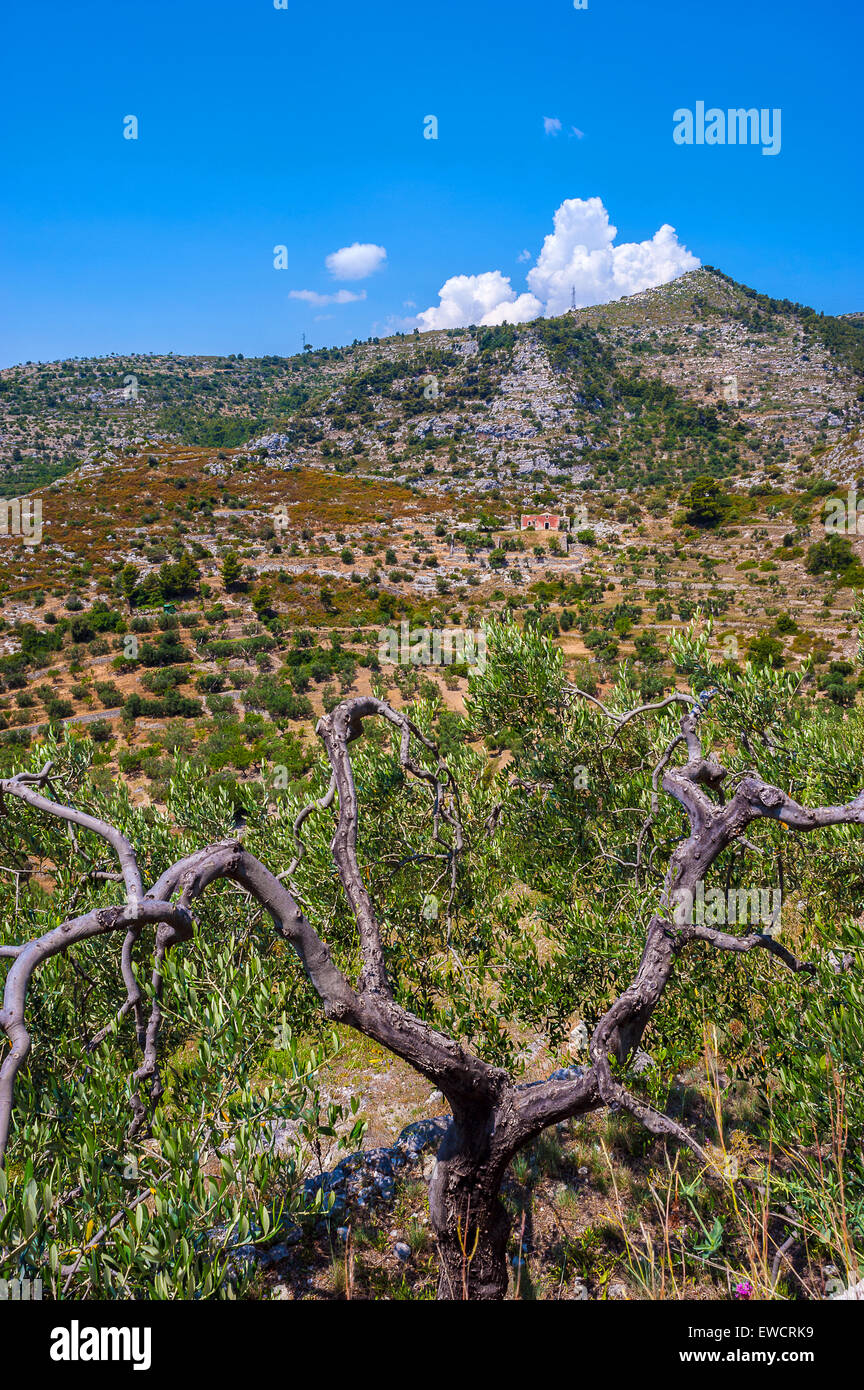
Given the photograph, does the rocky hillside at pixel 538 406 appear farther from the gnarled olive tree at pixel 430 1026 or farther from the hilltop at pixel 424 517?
the gnarled olive tree at pixel 430 1026

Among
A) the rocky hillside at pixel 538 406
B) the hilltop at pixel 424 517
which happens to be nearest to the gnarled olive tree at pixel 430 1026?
the hilltop at pixel 424 517

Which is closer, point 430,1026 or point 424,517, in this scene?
point 430,1026

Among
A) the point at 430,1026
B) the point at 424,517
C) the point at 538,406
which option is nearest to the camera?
the point at 430,1026

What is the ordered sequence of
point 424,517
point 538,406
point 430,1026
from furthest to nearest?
point 538,406 → point 424,517 → point 430,1026

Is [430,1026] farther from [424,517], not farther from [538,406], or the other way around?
[538,406]

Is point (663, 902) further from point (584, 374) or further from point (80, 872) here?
point (584, 374)

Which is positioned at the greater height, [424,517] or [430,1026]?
[424,517]

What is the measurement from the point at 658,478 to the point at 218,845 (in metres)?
118

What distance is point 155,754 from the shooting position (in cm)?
2870

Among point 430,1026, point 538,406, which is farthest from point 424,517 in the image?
point 430,1026

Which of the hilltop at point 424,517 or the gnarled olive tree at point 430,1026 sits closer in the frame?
the gnarled olive tree at point 430,1026

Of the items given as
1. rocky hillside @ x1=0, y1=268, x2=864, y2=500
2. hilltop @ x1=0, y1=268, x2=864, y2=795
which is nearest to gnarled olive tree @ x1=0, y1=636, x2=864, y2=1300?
hilltop @ x1=0, y1=268, x2=864, y2=795

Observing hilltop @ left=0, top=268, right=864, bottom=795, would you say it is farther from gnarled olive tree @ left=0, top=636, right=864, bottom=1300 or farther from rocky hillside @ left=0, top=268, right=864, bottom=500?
gnarled olive tree @ left=0, top=636, right=864, bottom=1300
